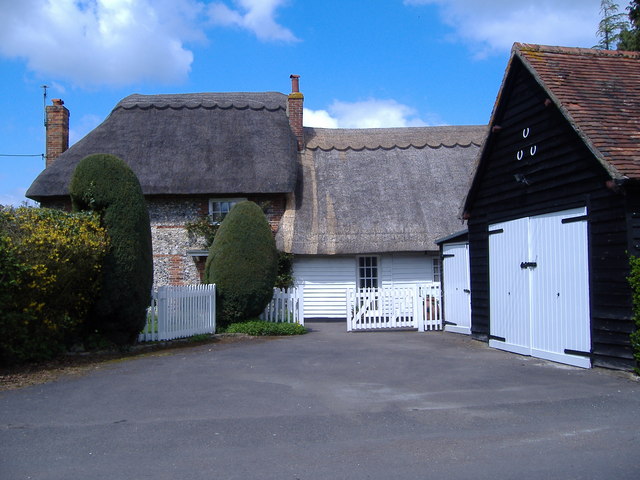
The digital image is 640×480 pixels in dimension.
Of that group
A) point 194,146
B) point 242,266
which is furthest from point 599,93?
point 194,146

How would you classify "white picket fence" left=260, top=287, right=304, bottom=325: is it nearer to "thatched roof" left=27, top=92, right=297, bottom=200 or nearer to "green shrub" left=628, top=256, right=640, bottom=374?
"thatched roof" left=27, top=92, right=297, bottom=200

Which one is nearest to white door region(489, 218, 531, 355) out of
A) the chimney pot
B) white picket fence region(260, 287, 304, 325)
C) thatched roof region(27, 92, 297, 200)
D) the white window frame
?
white picket fence region(260, 287, 304, 325)

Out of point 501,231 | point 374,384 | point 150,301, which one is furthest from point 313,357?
point 501,231

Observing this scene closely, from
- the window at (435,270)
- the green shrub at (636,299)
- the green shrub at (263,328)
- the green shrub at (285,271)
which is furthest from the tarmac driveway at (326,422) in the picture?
the window at (435,270)

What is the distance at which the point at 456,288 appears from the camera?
16.6 meters

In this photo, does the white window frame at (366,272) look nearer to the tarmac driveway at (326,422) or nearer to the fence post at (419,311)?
the fence post at (419,311)

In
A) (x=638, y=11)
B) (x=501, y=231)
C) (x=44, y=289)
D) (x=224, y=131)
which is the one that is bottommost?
(x=44, y=289)

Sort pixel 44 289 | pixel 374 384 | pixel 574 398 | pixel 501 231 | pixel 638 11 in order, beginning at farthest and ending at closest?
1. pixel 638 11
2. pixel 501 231
3. pixel 44 289
4. pixel 374 384
5. pixel 574 398

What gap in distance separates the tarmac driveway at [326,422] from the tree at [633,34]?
15283 millimetres

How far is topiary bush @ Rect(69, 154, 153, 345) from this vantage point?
11.9 meters

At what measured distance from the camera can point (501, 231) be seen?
44.1ft

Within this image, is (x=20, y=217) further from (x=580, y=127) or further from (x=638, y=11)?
(x=638, y=11)

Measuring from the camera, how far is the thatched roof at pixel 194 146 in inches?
837

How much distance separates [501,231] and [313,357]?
16.0 ft
